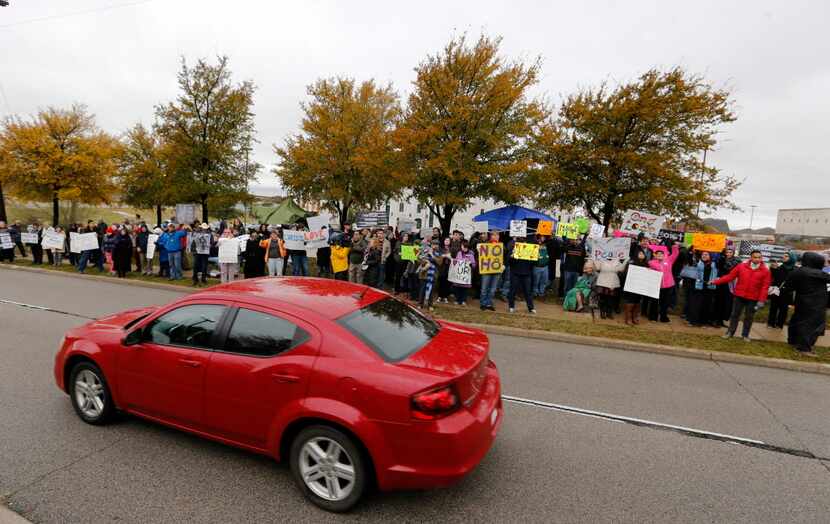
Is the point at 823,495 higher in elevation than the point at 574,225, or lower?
lower

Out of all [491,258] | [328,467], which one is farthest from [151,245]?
[328,467]

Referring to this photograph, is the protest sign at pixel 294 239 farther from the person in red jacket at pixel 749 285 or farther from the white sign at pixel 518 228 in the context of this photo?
the person in red jacket at pixel 749 285

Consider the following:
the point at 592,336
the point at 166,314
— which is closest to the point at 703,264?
the point at 592,336

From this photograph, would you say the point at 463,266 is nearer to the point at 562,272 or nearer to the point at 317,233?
the point at 562,272

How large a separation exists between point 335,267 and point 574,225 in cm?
762

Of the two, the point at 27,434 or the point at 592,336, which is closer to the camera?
the point at 27,434

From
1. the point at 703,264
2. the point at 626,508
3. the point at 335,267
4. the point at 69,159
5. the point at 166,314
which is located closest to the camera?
the point at 626,508

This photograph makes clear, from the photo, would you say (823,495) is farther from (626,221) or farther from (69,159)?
(69,159)

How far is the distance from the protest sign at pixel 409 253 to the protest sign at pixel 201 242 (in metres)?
6.53

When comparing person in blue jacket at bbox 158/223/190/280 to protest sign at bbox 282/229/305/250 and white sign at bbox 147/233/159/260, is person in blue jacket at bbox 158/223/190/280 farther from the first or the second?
protest sign at bbox 282/229/305/250

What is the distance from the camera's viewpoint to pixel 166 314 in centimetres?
379

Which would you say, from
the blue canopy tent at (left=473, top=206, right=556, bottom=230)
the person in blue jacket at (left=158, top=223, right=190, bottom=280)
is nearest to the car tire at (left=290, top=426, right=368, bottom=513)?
the person in blue jacket at (left=158, top=223, right=190, bottom=280)

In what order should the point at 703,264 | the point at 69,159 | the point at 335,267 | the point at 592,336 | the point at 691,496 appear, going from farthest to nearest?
the point at 69,159, the point at 335,267, the point at 703,264, the point at 592,336, the point at 691,496

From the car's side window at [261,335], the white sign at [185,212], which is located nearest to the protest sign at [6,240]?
the white sign at [185,212]
